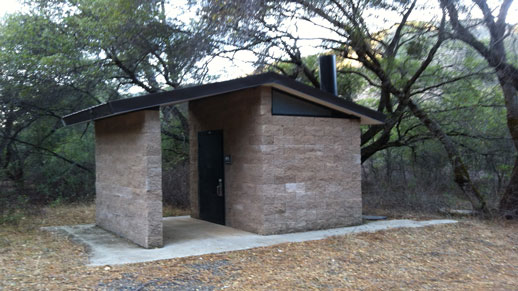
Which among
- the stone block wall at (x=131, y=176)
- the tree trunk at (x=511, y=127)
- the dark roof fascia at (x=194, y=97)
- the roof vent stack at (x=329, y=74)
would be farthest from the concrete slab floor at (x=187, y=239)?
the roof vent stack at (x=329, y=74)

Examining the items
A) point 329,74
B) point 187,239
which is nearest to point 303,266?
point 187,239

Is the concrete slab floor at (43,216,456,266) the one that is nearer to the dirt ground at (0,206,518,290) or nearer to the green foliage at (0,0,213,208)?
the dirt ground at (0,206,518,290)

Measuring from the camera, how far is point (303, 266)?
6680 millimetres

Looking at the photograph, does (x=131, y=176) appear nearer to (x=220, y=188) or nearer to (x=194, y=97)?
(x=194, y=97)

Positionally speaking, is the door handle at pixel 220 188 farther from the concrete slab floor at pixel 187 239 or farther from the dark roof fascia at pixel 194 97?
the dark roof fascia at pixel 194 97

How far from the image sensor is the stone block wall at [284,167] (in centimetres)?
880

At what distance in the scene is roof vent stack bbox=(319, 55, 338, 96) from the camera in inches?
440

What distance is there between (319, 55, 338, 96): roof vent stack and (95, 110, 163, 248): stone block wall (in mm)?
4981

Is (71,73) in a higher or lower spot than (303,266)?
higher

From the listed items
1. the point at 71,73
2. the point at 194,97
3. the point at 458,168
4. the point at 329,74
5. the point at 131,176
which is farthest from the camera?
the point at 71,73

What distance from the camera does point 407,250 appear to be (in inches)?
308

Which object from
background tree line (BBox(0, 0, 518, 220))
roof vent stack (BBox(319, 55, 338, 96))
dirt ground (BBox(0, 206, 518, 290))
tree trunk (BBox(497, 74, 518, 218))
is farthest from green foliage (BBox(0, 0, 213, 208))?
tree trunk (BBox(497, 74, 518, 218))

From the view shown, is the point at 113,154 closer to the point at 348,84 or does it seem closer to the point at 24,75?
the point at 24,75

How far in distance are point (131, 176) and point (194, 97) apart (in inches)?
74.7
